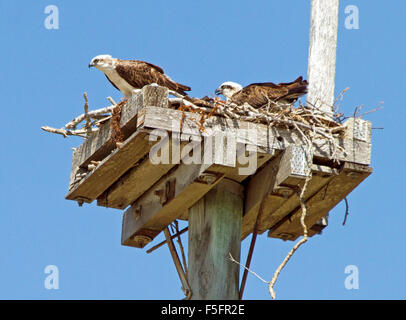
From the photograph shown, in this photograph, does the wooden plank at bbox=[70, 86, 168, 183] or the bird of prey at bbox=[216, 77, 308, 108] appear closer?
the wooden plank at bbox=[70, 86, 168, 183]

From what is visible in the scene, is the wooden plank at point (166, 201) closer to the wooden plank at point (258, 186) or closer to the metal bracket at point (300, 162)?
the wooden plank at point (258, 186)

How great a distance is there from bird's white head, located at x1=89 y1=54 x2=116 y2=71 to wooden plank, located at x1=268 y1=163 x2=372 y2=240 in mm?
2871

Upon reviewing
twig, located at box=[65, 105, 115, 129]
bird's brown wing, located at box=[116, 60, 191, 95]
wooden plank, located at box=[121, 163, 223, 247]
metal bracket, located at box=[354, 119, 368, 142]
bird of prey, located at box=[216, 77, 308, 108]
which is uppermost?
bird's brown wing, located at box=[116, 60, 191, 95]

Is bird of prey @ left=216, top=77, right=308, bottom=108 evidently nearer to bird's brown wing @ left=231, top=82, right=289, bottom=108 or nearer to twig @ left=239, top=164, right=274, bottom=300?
bird's brown wing @ left=231, top=82, right=289, bottom=108

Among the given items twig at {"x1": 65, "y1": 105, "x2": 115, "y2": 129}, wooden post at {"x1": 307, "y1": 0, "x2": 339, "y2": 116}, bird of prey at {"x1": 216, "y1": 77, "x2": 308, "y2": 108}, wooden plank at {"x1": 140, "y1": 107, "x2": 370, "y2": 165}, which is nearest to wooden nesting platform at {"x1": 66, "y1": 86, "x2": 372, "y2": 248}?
wooden plank at {"x1": 140, "y1": 107, "x2": 370, "y2": 165}

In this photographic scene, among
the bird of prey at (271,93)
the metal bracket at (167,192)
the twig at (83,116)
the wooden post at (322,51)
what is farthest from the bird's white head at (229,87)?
the metal bracket at (167,192)

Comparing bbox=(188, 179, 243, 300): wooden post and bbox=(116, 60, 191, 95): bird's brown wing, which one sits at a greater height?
bbox=(116, 60, 191, 95): bird's brown wing

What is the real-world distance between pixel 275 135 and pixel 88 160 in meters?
1.68

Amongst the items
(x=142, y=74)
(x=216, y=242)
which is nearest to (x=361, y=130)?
(x=216, y=242)

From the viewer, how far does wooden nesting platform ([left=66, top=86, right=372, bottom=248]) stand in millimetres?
6812

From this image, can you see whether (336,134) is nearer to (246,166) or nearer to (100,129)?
(246,166)

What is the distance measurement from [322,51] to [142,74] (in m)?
1.95

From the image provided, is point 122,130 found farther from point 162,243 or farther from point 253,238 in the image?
point 253,238

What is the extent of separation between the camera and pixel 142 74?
931 cm
